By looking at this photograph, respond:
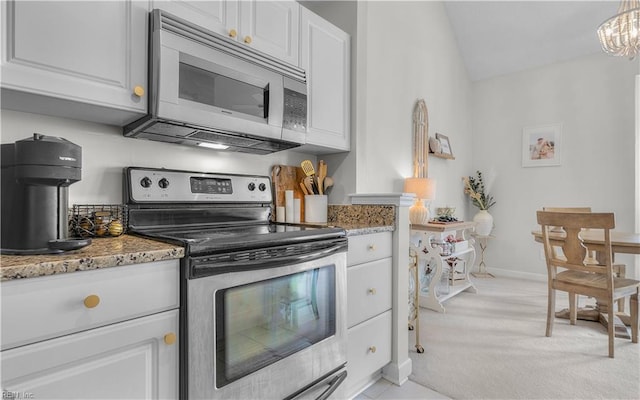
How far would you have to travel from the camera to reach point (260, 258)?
1266 mm

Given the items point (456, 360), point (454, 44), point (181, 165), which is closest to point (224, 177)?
point (181, 165)

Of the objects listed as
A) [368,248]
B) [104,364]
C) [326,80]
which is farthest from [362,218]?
[104,364]

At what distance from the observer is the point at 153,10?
1.35 m

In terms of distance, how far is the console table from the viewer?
3.15 m

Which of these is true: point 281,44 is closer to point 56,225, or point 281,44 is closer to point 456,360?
point 56,225

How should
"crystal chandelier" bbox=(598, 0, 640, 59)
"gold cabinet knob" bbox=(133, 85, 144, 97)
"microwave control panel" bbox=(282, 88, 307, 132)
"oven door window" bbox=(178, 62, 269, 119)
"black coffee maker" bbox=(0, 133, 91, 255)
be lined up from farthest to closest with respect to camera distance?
"crystal chandelier" bbox=(598, 0, 640, 59) → "microwave control panel" bbox=(282, 88, 307, 132) → "oven door window" bbox=(178, 62, 269, 119) → "gold cabinet knob" bbox=(133, 85, 144, 97) → "black coffee maker" bbox=(0, 133, 91, 255)

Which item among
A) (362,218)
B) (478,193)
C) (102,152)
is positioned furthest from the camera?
(478,193)

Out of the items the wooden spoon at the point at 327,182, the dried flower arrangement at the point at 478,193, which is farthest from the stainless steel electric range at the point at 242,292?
the dried flower arrangement at the point at 478,193

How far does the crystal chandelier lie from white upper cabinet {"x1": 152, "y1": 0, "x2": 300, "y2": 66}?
2.59 metres

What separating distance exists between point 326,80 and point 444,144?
2462mm

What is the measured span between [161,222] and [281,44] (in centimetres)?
115

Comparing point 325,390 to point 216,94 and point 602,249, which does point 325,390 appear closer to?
point 216,94

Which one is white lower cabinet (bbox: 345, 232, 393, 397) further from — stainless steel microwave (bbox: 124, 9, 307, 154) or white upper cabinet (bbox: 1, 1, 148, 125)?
white upper cabinet (bbox: 1, 1, 148, 125)

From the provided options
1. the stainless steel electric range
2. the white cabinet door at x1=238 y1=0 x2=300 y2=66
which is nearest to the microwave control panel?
the white cabinet door at x1=238 y1=0 x2=300 y2=66
